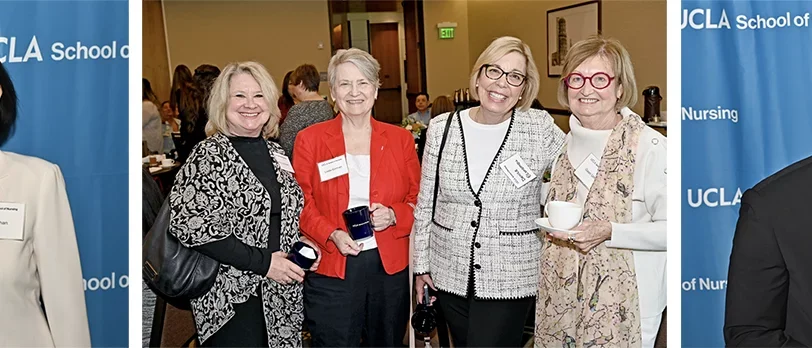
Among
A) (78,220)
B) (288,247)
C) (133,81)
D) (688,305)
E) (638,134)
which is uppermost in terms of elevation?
(133,81)

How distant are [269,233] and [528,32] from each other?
6384 mm

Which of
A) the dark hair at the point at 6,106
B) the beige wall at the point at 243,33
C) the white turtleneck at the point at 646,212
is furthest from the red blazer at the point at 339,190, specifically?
the beige wall at the point at 243,33

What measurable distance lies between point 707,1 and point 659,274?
799 mm

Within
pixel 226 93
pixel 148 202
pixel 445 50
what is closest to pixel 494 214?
pixel 226 93

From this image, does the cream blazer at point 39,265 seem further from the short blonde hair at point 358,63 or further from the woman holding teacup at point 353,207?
the short blonde hair at point 358,63

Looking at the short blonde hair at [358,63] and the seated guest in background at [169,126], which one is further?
the seated guest in background at [169,126]

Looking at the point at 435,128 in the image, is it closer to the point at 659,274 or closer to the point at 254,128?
the point at 254,128

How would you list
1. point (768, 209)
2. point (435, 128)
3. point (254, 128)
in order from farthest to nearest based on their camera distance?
1. point (435, 128)
2. point (254, 128)
3. point (768, 209)

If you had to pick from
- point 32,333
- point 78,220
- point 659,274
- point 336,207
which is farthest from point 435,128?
point 32,333

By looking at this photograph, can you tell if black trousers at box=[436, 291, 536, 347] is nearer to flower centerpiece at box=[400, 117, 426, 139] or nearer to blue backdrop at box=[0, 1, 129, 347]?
blue backdrop at box=[0, 1, 129, 347]

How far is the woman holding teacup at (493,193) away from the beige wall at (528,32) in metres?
1.33

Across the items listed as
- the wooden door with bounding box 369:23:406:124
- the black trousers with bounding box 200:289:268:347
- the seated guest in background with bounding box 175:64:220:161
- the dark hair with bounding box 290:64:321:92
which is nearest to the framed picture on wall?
the wooden door with bounding box 369:23:406:124

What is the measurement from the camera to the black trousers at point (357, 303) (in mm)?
2293

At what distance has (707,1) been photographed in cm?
180
